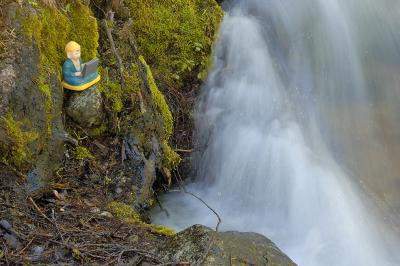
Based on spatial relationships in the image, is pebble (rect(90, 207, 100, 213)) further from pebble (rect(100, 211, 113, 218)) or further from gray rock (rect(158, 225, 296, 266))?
gray rock (rect(158, 225, 296, 266))

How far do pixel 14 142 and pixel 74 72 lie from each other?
87 cm

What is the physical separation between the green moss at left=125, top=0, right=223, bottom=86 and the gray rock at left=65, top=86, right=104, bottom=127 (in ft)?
5.36

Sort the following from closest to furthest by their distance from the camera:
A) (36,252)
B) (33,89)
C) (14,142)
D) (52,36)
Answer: (36,252) < (14,142) < (33,89) < (52,36)

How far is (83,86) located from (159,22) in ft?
7.04

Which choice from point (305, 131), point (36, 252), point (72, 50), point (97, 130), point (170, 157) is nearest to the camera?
point (36, 252)

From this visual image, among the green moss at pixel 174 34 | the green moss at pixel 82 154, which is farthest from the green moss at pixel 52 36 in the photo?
the green moss at pixel 174 34

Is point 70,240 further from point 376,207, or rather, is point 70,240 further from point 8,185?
point 376,207

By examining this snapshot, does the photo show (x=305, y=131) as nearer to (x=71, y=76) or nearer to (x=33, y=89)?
(x=71, y=76)

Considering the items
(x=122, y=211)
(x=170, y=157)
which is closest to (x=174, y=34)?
(x=170, y=157)

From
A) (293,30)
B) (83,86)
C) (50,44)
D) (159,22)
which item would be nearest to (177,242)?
(83,86)

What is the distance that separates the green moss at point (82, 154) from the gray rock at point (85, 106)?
242 mm

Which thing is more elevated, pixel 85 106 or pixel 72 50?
pixel 72 50

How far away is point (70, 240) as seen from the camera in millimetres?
2945

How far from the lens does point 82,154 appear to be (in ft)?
12.9
